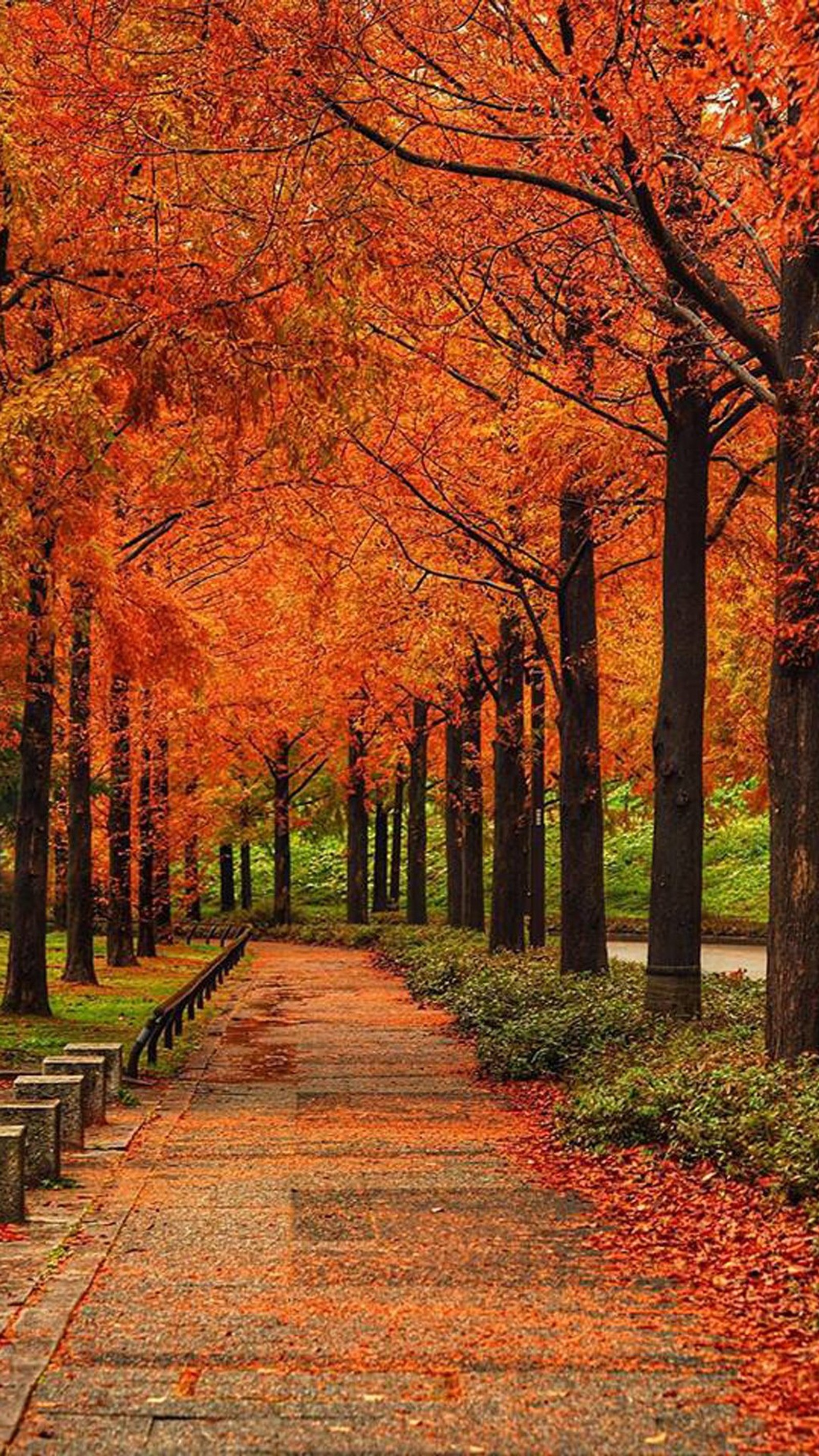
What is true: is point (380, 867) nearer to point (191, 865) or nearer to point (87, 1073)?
point (191, 865)

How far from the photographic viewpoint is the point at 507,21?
1167 cm

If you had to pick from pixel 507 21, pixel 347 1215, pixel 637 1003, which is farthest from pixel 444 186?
pixel 347 1215

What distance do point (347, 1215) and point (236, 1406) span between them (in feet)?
10.6

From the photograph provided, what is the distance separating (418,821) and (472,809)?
719 centimetres

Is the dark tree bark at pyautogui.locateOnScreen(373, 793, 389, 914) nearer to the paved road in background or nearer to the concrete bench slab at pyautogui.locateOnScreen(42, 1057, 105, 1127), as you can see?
the paved road in background

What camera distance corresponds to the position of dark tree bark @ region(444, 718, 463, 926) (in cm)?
3331

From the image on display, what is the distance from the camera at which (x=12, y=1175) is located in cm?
847

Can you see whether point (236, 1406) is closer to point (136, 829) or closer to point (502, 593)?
point (502, 593)

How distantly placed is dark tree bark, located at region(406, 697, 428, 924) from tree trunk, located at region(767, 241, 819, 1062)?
2693 cm

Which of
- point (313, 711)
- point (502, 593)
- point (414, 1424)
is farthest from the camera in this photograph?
point (313, 711)

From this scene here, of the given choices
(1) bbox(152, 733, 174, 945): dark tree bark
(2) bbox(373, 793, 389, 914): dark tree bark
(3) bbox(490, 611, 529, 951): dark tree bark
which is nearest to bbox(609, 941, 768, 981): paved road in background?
(3) bbox(490, 611, 529, 951): dark tree bark

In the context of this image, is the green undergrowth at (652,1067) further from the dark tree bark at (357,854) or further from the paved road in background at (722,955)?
the dark tree bark at (357,854)

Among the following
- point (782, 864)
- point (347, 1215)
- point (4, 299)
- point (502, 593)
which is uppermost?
point (4, 299)

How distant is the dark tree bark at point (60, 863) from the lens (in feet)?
120
